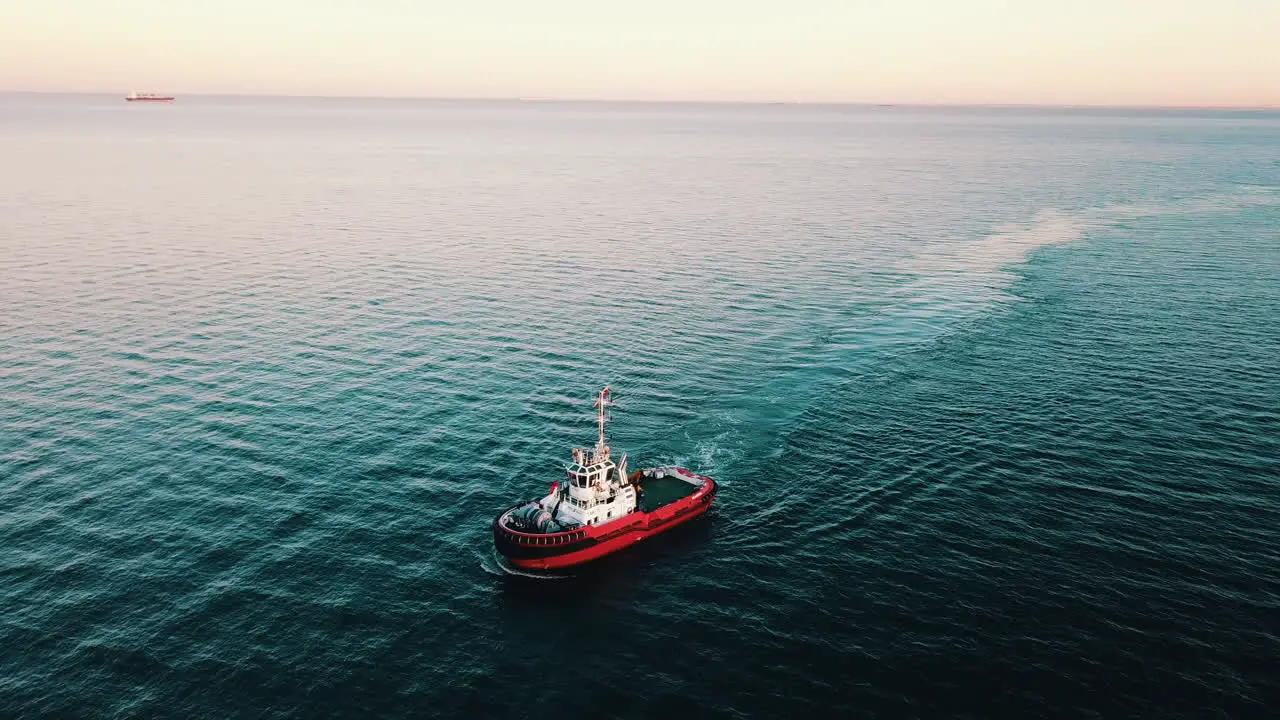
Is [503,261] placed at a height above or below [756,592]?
above

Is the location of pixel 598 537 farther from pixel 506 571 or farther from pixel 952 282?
pixel 952 282

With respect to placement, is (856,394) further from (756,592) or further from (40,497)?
(40,497)

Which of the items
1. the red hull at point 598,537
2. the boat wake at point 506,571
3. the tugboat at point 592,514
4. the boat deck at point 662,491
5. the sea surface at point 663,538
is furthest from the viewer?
the boat deck at point 662,491

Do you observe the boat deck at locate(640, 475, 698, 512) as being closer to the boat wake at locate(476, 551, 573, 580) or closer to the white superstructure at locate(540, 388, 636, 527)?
the white superstructure at locate(540, 388, 636, 527)

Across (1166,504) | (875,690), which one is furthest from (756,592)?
(1166,504)

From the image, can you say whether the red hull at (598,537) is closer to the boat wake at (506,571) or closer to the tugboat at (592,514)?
the tugboat at (592,514)

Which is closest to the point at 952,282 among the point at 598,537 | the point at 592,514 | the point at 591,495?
the point at 591,495

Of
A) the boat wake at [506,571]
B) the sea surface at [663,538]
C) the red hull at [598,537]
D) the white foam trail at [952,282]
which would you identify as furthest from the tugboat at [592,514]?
the white foam trail at [952,282]
